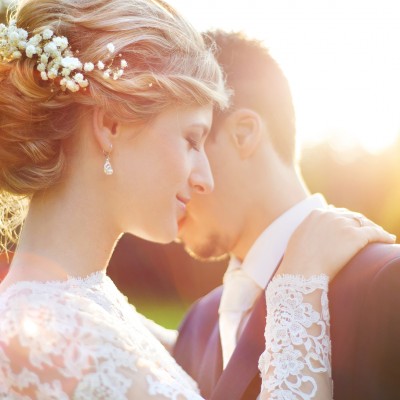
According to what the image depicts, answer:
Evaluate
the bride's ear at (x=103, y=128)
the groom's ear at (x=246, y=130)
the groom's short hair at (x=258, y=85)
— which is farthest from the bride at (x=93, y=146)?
the groom's short hair at (x=258, y=85)

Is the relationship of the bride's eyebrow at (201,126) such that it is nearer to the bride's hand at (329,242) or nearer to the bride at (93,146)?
the bride at (93,146)

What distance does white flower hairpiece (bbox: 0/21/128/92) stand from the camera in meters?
2.52

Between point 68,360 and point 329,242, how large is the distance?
1210mm

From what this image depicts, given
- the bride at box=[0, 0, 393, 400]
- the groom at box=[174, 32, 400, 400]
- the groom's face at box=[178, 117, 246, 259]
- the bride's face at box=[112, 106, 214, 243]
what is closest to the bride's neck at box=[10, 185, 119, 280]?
the bride at box=[0, 0, 393, 400]

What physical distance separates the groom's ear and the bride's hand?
3.41 feet

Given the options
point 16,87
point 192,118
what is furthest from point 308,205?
point 16,87

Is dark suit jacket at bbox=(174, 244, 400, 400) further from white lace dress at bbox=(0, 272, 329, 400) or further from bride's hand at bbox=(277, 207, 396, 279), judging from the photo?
white lace dress at bbox=(0, 272, 329, 400)

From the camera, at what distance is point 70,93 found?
2.58m

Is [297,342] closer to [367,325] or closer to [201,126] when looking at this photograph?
[367,325]

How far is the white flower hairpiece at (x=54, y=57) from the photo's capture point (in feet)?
8.28

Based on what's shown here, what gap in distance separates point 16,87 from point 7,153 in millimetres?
259

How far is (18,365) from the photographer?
2.23 m

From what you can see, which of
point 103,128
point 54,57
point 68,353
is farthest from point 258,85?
point 68,353

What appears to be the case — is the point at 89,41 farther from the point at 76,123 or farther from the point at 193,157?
the point at 193,157
